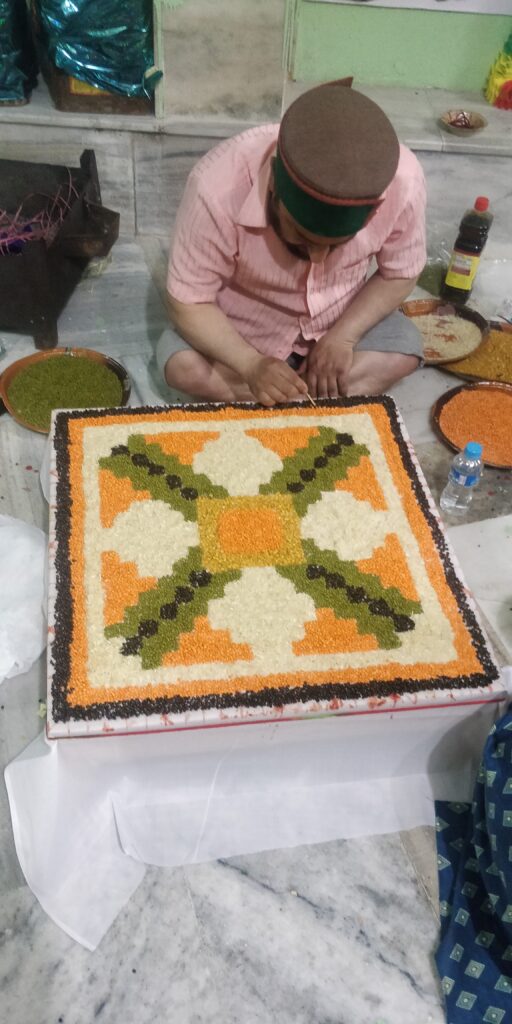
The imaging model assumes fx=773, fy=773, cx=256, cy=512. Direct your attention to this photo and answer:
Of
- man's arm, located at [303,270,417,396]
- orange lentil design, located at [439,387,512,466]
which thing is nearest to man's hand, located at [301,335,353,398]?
man's arm, located at [303,270,417,396]

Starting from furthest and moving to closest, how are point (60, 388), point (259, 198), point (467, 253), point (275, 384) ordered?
point (467, 253) < point (60, 388) < point (275, 384) < point (259, 198)

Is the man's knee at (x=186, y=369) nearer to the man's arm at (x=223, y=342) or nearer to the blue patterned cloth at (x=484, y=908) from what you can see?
the man's arm at (x=223, y=342)

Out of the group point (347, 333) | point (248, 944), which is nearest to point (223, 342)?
point (347, 333)

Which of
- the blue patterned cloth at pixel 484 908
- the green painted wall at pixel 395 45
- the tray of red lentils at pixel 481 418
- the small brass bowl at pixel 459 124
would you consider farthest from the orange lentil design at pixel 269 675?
the green painted wall at pixel 395 45

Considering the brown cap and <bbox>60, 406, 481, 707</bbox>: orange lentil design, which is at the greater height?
the brown cap

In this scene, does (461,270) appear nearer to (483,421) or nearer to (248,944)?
(483,421)

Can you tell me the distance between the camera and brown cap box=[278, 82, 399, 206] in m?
1.24

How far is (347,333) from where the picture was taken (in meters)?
1.76

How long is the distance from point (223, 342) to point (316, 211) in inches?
16.9

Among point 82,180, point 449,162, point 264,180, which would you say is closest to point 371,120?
point 264,180

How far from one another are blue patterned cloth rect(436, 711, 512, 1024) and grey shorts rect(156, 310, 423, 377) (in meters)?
0.98

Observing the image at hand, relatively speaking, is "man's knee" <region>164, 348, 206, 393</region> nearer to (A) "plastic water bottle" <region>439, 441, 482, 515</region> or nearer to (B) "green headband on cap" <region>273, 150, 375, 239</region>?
(B) "green headband on cap" <region>273, 150, 375, 239</region>

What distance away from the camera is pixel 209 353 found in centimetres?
171

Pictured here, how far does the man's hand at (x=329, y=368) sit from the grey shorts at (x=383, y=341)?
0.40 ft
